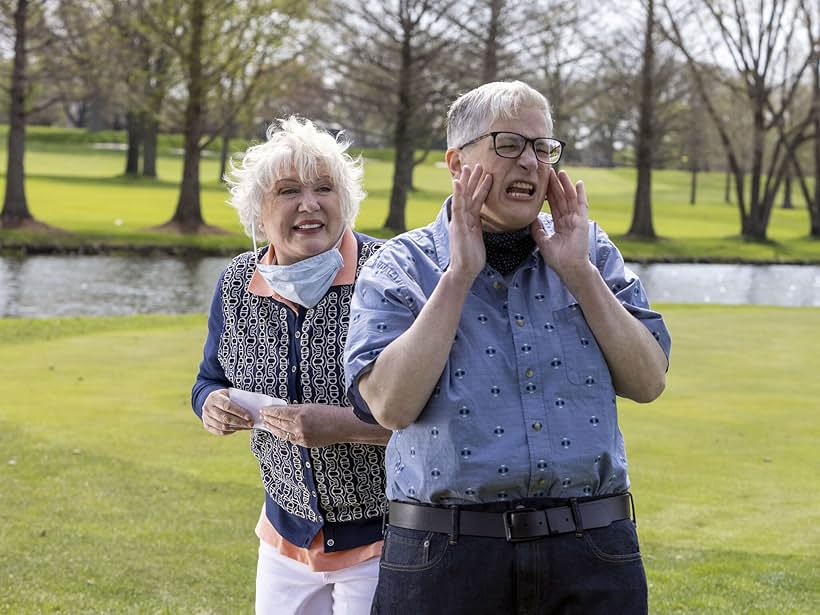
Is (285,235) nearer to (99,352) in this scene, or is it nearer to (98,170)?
(99,352)

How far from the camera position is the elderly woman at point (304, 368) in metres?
3.38

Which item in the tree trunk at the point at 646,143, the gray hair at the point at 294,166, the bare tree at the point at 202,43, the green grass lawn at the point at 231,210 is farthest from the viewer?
the tree trunk at the point at 646,143

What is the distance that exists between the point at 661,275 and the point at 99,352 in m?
21.9

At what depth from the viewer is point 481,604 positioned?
2.64 m

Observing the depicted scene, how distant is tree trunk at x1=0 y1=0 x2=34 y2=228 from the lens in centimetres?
3259

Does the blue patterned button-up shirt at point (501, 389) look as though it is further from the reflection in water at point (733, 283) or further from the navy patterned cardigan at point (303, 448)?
the reflection in water at point (733, 283)

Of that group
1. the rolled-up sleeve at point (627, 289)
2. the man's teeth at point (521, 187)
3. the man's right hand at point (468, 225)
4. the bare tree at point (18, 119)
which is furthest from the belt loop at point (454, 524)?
the bare tree at point (18, 119)

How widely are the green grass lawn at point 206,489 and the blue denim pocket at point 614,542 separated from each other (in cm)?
317

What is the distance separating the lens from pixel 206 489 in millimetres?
7816

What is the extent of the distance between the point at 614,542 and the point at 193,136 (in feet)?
120

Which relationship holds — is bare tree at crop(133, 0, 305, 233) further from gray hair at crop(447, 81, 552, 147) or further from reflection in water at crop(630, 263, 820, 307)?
gray hair at crop(447, 81, 552, 147)

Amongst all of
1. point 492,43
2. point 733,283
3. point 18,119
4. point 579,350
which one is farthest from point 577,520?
point 492,43

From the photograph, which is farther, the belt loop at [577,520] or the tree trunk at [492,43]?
the tree trunk at [492,43]

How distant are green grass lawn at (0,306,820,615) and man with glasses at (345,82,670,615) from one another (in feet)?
10.5
